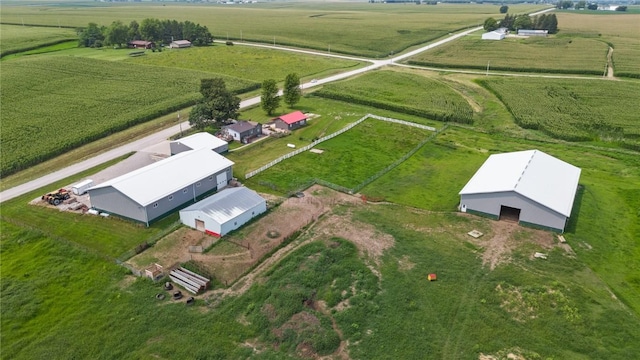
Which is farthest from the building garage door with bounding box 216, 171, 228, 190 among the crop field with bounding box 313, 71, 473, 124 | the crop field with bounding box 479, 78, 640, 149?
the crop field with bounding box 479, 78, 640, 149

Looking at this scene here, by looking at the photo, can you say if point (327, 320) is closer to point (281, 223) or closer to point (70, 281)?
point (281, 223)

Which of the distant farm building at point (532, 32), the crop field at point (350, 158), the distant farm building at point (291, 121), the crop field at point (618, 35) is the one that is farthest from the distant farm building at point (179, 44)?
the distant farm building at point (532, 32)

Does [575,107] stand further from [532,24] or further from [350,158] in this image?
[532,24]

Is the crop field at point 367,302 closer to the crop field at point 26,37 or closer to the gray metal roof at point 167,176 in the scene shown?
the gray metal roof at point 167,176

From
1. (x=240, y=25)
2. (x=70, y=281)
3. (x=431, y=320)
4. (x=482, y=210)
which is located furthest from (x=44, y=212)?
(x=240, y=25)

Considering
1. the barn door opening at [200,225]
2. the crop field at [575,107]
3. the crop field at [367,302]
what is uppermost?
the crop field at [575,107]

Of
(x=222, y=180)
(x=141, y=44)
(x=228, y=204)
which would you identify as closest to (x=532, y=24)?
(x=141, y=44)
